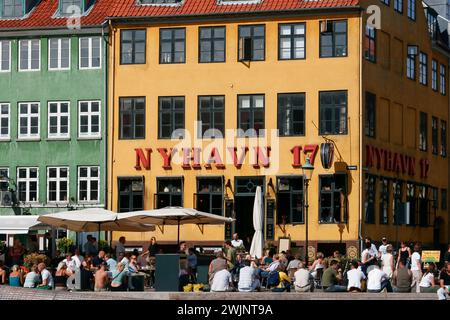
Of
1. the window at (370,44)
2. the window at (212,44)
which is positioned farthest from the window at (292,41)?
the window at (370,44)

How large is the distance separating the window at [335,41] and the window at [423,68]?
8.51m

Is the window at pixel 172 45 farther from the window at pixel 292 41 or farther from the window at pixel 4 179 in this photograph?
the window at pixel 4 179

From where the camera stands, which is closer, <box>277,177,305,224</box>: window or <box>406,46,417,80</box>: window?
<box>277,177,305,224</box>: window

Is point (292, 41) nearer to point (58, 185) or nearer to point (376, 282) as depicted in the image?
point (58, 185)

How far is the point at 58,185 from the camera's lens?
5053 cm

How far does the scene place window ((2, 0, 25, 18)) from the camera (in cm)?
5231

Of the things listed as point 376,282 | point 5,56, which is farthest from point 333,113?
point 376,282

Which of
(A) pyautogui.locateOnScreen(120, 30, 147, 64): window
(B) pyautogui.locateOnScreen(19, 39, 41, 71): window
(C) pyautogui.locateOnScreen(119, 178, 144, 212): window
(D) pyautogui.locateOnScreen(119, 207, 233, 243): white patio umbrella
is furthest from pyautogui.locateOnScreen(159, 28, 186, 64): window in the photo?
(D) pyautogui.locateOnScreen(119, 207, 233, 243): white patio umbrella

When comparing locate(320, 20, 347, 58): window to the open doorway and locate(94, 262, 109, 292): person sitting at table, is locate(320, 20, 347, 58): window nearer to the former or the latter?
the open doorway

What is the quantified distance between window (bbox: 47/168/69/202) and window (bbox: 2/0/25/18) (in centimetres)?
684

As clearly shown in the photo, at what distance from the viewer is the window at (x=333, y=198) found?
46.8 m

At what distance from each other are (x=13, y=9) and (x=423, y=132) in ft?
61.2

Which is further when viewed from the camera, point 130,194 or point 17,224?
point 130,194
